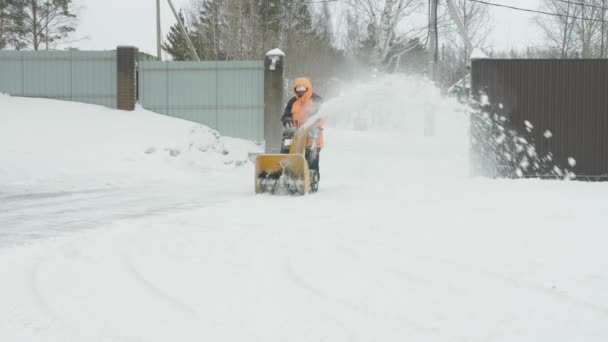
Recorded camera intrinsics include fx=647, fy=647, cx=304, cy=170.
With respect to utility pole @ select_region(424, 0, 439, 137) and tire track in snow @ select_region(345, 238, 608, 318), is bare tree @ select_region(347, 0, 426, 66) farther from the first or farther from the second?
tire track in snow @ select_region(345, 238, 608, 318)

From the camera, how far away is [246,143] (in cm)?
1742

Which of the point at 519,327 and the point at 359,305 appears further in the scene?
the point at 359,305

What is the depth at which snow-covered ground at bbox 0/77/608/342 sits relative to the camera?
11.1 ft

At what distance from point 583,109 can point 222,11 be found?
82.3 feet

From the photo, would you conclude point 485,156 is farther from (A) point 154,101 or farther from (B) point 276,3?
(B) point 276,3

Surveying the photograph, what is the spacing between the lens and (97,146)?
47.2 ft

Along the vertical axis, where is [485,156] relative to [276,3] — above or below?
below

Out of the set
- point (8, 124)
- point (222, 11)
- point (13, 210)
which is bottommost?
point (13, 210)

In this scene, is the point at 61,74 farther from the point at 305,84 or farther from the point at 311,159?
the point at 311,159

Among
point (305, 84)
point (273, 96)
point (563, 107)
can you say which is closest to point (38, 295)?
point (305, 84)

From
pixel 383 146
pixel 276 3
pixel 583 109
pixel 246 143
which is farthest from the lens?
pixel 276 3

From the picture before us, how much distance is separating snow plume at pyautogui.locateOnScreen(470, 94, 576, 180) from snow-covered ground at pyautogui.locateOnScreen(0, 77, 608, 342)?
0.93 metres

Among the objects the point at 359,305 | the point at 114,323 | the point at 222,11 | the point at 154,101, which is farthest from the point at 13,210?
the point at 222,11

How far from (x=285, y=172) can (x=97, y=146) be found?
21.6 feet
